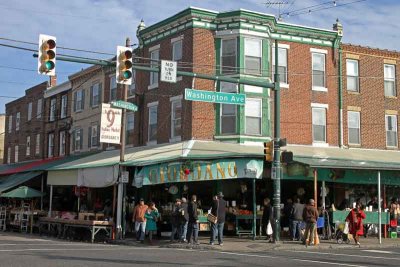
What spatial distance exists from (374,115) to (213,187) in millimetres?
10193

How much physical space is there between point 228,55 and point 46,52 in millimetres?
12176

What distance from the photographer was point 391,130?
29609 millimetres

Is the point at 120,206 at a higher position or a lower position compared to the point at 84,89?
lower

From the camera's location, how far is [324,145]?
27.2m

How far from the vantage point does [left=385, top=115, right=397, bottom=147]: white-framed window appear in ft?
96.8

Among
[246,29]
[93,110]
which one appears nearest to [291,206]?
[246,29]

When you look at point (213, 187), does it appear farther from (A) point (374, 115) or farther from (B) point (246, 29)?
(A) point (374, 115)

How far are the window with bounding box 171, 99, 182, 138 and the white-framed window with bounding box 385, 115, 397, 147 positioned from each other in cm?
1153

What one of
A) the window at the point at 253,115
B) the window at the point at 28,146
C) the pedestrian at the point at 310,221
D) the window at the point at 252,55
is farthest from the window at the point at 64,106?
the pedestrian at the point at 310,221

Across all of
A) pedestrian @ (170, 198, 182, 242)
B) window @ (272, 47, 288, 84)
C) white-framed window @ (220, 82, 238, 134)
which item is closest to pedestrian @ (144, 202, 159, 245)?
pedestrian @ (170, 198, 182, 242)

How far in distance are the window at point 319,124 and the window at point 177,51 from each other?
284 inches

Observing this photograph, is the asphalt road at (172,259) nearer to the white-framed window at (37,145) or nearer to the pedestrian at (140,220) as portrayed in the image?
the pedestrian at (140,220)

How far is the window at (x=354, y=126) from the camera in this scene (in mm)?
28328

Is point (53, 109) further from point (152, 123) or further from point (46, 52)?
point (46, 52)
